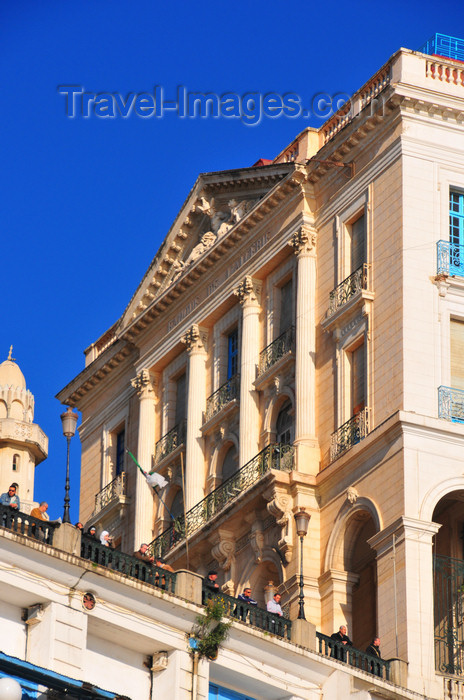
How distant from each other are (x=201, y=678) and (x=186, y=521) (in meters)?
16.8

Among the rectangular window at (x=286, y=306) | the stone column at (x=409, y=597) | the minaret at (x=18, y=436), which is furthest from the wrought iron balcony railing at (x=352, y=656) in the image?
the minaret at (x=18, y=436)

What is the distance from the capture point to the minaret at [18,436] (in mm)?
95188

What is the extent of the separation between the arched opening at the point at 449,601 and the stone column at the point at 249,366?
631 cm

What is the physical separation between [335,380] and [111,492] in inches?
516

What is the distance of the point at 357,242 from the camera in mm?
58781

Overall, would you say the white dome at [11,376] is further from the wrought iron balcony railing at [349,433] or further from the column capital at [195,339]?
the wrought iron balcony railing at [349,433]

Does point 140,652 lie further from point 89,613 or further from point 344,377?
point 344,377

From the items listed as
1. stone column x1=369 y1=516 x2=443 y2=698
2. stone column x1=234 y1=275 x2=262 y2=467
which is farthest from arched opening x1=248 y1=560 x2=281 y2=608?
stone column x1=369 y1=516 x2=443 y2=698

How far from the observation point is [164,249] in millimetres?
67875

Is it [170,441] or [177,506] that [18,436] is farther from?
[177,506]

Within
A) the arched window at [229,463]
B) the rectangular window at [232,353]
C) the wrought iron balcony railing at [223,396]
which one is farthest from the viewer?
the rectangular window at [232,353]

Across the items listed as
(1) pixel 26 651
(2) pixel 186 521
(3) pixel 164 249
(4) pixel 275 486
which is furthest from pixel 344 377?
(1) pixel 26 651

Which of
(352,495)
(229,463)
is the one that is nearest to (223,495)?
(229,463)

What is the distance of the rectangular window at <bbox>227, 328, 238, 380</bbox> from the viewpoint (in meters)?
63.4
